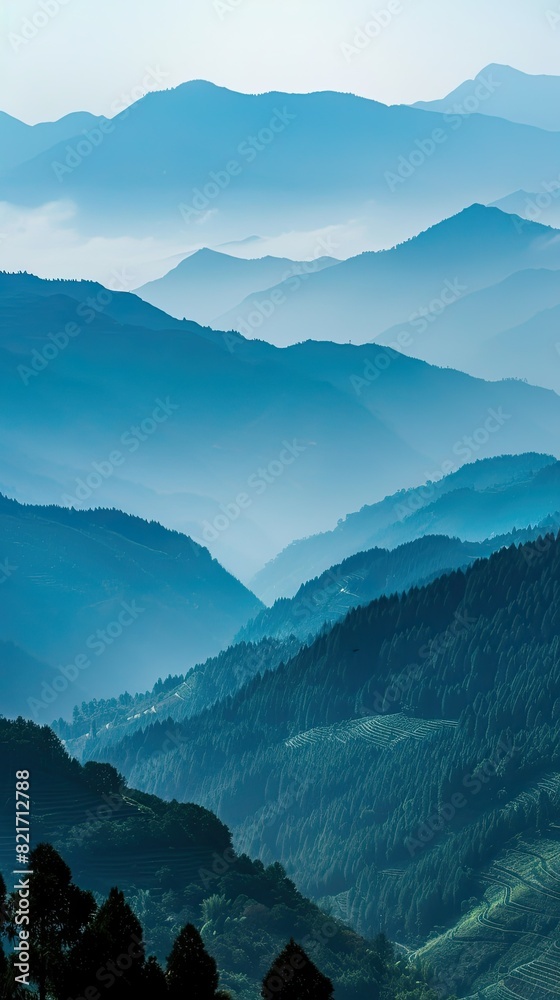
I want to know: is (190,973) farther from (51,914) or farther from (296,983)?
(51,914)

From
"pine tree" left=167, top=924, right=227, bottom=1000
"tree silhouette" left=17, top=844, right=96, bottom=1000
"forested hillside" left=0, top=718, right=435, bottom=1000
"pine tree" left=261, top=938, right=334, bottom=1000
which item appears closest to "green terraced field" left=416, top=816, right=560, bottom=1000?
"forested hillside" left=0, top=718, right=435, bottom=1000

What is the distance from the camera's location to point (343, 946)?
517 feet

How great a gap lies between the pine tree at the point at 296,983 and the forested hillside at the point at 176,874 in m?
87.6

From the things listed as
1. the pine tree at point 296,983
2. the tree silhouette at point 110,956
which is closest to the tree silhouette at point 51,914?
the tree silhouette at point 110,956

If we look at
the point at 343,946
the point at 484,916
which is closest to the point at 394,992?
the point at 343,946

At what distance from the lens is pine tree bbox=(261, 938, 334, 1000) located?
56.0 meters

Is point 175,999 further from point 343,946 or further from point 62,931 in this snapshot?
point 343,946

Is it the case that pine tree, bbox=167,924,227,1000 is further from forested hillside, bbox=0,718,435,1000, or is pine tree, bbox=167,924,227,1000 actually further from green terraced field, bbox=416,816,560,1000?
green terraced field, bbox=416,816,560,1000

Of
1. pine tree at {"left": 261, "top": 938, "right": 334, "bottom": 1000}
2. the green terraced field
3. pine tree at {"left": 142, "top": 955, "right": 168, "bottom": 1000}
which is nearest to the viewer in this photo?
pine tree at {"left": 261, "top": 938, "right": 334, "bottom": 1000}

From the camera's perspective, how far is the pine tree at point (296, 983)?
56.0m

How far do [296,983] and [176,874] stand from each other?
114652 mm

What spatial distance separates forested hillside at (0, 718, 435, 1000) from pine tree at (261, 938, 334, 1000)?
8761 cm

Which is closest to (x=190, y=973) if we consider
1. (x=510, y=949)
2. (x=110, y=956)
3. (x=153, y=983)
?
(x=153, y=983)

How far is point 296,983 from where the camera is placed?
184 feet
